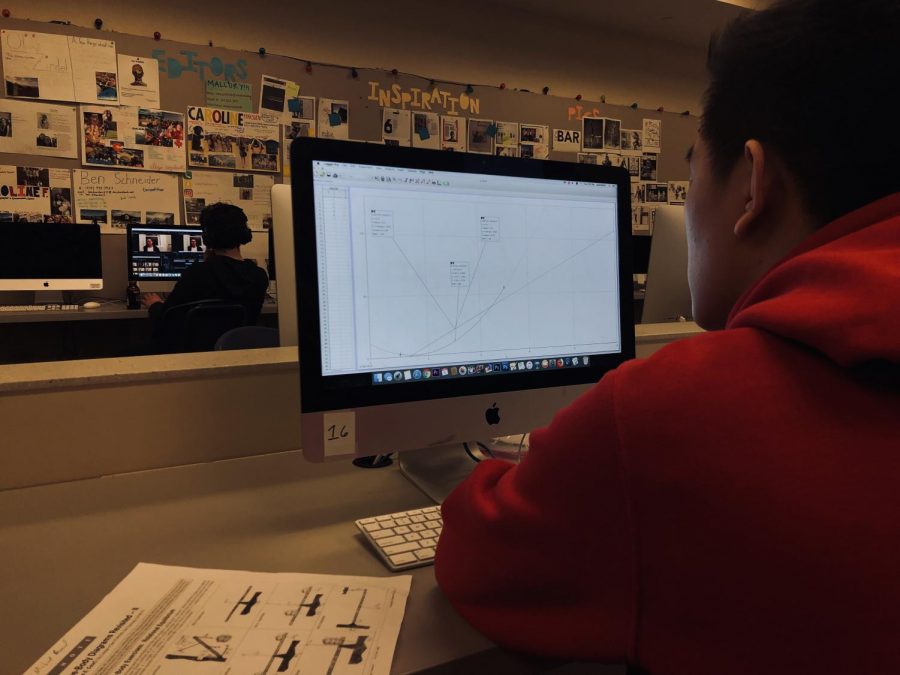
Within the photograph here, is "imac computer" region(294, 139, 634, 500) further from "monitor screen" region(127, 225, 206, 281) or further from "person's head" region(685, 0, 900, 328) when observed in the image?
"monitor screen" region(127, 225, 206, 281)

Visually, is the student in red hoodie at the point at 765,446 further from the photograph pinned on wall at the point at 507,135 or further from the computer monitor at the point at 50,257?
the photograph pinned on wall at the point at 507,135

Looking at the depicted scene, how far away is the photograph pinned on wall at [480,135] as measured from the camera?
3.98 m

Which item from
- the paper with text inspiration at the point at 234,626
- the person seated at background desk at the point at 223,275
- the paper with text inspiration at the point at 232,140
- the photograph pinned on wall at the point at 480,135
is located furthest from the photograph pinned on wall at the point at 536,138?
the paper with text inspiration at the point at 234,626

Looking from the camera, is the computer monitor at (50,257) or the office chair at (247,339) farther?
the computer monitor at (50,257)

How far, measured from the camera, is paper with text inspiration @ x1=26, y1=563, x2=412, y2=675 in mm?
491

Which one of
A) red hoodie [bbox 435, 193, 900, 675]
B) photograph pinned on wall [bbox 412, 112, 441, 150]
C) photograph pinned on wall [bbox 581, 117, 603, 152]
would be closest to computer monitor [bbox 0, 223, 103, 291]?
photograph pinned on wall [bbox 412, 112, 441, 150]

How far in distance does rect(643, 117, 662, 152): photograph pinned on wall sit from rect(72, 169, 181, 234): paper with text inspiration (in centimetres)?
309

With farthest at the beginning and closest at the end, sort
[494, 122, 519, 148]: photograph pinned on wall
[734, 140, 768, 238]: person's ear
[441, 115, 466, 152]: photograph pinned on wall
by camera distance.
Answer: [494, 122, 519, 148]: photograph pinned on wall, [441, 115, 466, 152]: photograph pinned on wall, [734, 140, 768, 238]: person's ear

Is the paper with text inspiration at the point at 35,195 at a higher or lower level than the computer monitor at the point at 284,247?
higher

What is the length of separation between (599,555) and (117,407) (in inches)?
28.3

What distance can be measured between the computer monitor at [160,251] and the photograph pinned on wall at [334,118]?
0.90 meters

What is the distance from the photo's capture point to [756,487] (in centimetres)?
39

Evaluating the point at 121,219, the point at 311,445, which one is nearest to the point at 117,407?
the point at 311,445

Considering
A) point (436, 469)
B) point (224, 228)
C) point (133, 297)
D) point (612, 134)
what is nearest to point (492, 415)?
point (436, 469)
